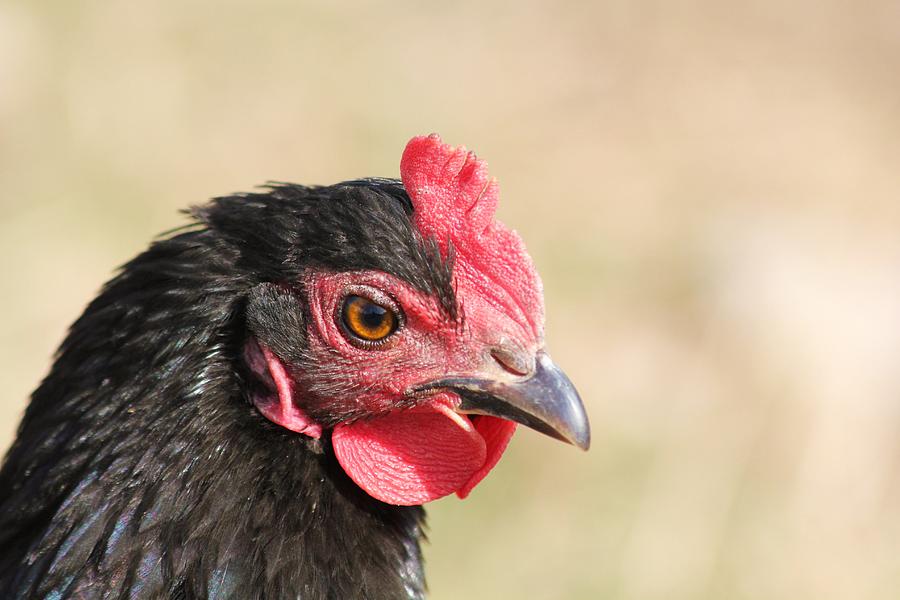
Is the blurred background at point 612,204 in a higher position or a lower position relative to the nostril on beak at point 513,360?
higher

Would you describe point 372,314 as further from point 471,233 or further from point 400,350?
point 471,233

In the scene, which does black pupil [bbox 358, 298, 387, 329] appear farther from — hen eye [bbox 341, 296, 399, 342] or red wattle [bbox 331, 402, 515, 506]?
red wattle [bbox 331, 402, 515, 506]

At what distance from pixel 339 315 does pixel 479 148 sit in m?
7.72

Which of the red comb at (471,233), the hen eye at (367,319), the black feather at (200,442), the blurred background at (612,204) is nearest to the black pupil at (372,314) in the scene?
the hen eye at (367,319)

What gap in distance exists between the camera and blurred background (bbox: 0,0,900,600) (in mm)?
6695

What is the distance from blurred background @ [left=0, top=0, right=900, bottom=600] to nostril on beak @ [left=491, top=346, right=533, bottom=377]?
3.98 metres

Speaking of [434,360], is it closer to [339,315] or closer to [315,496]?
[339,315]

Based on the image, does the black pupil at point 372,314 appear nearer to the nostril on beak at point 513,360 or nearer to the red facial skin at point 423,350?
the red facial skin at point 423,350

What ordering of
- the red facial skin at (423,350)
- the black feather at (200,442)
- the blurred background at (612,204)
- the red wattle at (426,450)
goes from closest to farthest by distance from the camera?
the black feather at (200,442)
the red facial skin at (423,350)
the red wattle at (426,450)
the blurred background at (612,204)

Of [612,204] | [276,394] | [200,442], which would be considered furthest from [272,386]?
[612,204]

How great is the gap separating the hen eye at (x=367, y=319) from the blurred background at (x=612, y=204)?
4058mm

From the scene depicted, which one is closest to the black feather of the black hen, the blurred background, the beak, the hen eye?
the black hen

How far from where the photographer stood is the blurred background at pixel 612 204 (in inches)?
264

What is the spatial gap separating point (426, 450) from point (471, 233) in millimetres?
613
